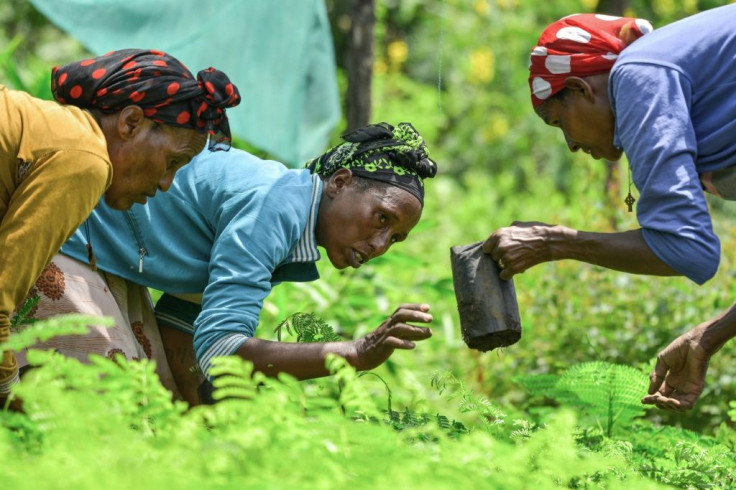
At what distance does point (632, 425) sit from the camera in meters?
3.88

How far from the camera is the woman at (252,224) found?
10.9 feet

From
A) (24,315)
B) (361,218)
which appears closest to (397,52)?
(361,218)

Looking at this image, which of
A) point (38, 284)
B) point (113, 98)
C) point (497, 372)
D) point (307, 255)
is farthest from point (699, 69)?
point (497, 372)

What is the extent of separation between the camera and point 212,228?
3578mm

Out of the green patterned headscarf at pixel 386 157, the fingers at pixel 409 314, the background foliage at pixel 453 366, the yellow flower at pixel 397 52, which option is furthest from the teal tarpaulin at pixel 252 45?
the yellow flower at pixel 397 52

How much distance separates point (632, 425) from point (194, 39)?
10.5 ft

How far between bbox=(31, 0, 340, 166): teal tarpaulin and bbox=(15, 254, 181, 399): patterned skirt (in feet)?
6.55

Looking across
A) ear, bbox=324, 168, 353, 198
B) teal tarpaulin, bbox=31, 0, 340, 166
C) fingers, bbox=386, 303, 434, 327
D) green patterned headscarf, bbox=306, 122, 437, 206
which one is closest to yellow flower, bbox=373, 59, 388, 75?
teal tarpaulin, bbox=31, 0, 340, 166

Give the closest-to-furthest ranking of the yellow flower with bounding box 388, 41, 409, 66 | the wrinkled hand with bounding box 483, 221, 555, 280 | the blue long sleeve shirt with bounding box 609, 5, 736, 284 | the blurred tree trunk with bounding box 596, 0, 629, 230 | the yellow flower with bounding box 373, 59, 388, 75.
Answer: the blue long sleeve shirt with bounding box 609, 5, 736, 284 < the wrinkled hand with bounding box 483, 221, 555, 280 < the blurred tree trunk with bounding box 596, 0, 629, 230 < the yellow flower with bounding box 388, 41, 409, 66 < the yellow flower with bounding box 373, 59, 388, 75

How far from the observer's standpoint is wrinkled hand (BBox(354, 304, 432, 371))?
3.04 metres

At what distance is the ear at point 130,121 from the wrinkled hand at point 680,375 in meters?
1.87

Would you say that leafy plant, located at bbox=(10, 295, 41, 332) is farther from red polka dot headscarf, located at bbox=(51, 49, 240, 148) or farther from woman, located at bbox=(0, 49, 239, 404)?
red polka dot headscarf, located at bbox=(51, 49, 240, 148)

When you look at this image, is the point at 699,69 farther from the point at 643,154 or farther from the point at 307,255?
the point at 307,255

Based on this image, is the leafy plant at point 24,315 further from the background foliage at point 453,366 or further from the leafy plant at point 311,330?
the leafy plant at point 311,330
